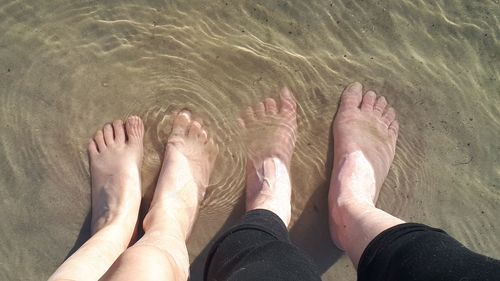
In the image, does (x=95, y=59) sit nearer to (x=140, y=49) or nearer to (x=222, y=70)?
(x=140, y=49)

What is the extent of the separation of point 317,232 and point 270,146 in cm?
66

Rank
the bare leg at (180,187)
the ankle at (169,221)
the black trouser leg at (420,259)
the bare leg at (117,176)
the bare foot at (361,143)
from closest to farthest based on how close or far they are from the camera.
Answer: the black trouser leg at (420,259), the bare leg at (180,187), the ankle at (169,221), the bare leg at (117,176), the bare foot at (361,143)

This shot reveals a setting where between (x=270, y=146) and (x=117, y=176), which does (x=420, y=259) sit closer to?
(x=270, y=146)

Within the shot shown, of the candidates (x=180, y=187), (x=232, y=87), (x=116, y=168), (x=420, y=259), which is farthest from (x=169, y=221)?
(x=420, y=259)

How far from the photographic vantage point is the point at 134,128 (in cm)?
289

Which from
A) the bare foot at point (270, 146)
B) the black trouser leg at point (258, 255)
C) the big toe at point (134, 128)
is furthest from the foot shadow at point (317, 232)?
the big toe at point (134, 128)

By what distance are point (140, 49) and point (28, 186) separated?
113cm

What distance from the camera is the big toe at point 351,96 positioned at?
2.93 m

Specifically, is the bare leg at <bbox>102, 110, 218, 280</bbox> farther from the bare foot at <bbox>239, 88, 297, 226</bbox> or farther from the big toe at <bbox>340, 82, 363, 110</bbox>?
the big toe at <bbox>340, 82, 363, 110</bbox>

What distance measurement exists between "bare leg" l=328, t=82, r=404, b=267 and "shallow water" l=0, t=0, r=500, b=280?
0.33 feet

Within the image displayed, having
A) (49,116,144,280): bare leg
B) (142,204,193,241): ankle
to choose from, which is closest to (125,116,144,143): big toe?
(49,116,144,280): bare leg

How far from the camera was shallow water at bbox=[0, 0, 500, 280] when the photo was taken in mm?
2771

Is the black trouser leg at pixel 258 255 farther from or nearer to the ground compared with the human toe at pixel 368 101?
nearer to the ground

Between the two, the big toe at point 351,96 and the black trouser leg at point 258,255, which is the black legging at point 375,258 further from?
the big toe at point 351,96
